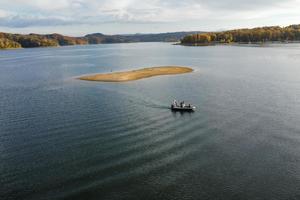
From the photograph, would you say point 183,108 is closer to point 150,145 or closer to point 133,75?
point 150,145

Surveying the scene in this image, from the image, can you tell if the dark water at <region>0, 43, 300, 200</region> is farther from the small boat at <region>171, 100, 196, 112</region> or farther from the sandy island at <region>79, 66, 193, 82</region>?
the sandy island at <region>79, 66, 193, 82</region>

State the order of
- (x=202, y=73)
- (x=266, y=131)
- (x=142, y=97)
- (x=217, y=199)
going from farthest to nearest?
(x=202, y=73) → (x=142, y=97) → (x=266, y=131) → (x=217, y=199)

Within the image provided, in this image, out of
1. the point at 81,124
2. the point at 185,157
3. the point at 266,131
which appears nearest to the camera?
the point at 185,157

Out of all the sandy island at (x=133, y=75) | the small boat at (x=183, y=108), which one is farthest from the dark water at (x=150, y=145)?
the sandy island at (x=133, y=75)

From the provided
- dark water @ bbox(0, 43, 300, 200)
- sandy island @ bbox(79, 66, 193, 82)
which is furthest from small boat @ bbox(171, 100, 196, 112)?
sandy island @ bbox(79, 66, 193, 82)

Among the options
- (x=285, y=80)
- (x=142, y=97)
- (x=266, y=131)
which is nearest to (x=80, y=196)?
(x=266, y=131)

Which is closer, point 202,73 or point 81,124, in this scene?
point 81,124

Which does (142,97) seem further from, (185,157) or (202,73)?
(202,73)

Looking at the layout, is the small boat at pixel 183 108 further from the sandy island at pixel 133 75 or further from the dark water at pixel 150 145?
the sandy island at pixel 133 75
